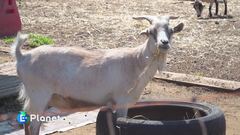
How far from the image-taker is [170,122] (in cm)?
495

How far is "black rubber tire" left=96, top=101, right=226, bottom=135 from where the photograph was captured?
4.91 metres

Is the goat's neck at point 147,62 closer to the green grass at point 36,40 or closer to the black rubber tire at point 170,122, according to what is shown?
the black rubber tire at point 170,122

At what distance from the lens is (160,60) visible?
5.51 metres

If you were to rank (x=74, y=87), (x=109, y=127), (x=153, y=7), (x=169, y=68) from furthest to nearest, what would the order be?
1. (x=153, y=7)
2. (x=169, y=68)
3. (x=74, y=87)
4. (x=109, y=127)

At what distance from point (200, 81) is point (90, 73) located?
151 inches

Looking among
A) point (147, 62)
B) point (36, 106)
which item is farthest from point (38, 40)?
point (147, 62)

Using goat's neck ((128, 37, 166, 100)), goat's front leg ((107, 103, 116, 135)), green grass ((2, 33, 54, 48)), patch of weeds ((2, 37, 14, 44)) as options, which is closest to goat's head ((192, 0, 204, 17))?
green grass ((2, 33, 54, 48))

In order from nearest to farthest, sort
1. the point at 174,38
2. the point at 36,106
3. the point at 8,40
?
the point at 36,106, the point at 8,40, the point at 174,38

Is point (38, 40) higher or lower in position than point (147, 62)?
lower

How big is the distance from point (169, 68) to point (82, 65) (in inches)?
184

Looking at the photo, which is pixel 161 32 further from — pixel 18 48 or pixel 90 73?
pixel 18 48

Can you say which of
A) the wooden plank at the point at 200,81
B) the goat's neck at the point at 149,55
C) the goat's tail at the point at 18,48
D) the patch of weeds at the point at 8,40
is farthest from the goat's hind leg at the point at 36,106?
the patch of weeds at the point at 8,40

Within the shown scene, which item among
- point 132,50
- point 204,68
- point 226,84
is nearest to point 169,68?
point 204,68

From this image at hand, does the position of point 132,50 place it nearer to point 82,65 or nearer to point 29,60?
point 82,65
